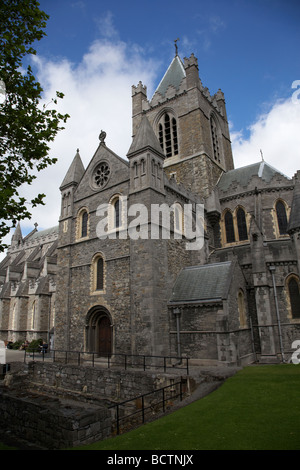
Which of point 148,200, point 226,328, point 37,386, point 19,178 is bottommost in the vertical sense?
point 37,386

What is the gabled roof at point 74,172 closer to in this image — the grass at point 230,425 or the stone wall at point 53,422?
the stone wall at point 53,422

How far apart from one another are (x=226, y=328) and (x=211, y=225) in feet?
38.5

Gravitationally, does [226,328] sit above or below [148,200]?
below

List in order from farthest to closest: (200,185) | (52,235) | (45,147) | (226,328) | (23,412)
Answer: (52,235), (200,185), (226,328), (23,412), (45,147)

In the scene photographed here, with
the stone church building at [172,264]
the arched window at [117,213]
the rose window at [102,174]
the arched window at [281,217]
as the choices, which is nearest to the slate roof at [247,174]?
the stone church building at [172,264]

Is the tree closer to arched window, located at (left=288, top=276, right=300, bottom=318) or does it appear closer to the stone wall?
the stone wall

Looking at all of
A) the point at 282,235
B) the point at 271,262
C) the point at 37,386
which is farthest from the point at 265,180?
the point at 37,386

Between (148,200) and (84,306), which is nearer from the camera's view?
(148,200)

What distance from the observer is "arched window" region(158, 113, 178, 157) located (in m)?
31.1

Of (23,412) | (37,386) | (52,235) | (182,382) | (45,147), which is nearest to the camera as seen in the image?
(45,147)

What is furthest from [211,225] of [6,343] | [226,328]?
[6,343]

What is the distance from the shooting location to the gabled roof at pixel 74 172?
2405 cm

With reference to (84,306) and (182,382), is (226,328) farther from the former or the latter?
(84,306)

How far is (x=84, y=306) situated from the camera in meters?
20.2
